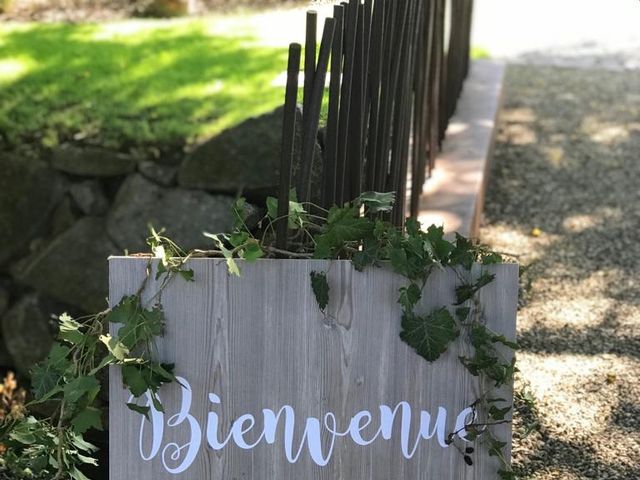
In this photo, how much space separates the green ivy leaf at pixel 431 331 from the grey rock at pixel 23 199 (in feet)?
13.5

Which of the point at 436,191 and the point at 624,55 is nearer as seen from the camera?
the point at 436,191

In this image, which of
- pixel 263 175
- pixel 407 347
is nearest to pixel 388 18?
pixel 407 347

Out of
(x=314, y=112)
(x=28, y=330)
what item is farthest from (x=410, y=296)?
(x=28, y=330)

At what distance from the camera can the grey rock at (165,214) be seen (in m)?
5.43

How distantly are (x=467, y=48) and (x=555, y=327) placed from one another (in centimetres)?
331

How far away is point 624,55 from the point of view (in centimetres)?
842

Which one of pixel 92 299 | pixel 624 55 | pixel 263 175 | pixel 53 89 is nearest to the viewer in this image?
pixel 263 175

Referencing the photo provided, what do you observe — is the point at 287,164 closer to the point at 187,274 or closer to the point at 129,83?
the point at 187,274

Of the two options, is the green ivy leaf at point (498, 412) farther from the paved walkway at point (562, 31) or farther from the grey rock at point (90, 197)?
the paved walkway at point (562, 31)

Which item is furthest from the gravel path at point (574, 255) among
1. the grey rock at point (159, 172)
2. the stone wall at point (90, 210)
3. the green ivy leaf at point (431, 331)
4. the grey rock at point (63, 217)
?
the grey rock at point (63, 217)

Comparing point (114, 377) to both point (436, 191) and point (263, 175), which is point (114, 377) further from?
point (263, 175)

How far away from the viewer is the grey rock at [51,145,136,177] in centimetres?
567

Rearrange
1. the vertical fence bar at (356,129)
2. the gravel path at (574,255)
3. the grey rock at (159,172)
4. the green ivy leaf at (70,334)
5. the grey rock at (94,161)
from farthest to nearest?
the grey rock at (94,161)
the grey rock at (159,172)
the gravel path at (574,255)
the vertical fence bar at (356,129)
the green ivy leaf at (70,334)

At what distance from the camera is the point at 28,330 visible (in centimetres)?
595
